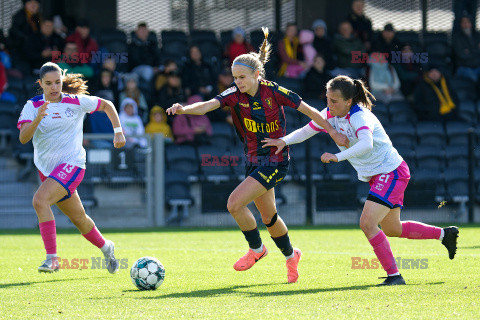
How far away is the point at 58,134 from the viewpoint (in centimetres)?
783

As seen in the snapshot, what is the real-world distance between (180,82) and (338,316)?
1097 cm

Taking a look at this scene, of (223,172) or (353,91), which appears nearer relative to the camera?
(353,91)

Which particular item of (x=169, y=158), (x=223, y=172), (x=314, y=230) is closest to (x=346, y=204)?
(x=314, y=230)

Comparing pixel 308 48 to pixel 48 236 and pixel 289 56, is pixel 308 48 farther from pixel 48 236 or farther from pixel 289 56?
pixel 48 236

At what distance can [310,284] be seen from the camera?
6867mm

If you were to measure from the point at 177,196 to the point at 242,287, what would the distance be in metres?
7.66

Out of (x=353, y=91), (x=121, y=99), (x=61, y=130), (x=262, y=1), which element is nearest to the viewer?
(x=353, y=91)

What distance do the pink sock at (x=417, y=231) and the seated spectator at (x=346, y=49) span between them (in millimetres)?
9534

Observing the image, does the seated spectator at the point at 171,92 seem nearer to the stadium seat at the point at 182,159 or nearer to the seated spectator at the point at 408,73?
the stadium seat at the point at 182,159

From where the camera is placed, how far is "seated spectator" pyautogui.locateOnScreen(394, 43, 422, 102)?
1664 cm

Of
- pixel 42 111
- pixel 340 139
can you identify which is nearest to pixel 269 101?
pixel 340 139

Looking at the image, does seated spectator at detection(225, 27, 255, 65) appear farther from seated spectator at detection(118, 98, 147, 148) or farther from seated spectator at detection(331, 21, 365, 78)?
seated spectator at detection(118, 98, 147, 148)

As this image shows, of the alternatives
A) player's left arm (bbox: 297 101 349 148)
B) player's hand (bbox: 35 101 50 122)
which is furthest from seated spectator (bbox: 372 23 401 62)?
player's hand (bbox: 35 101 50 122)

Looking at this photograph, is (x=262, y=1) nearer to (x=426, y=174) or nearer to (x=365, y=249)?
(x=426, y=174)
